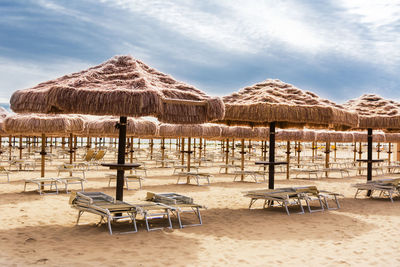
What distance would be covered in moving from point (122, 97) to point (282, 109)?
116 inches

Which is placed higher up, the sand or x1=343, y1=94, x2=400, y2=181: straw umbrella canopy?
x1=343, y1=94, x2=400, y2=181: straw umbrella canopy

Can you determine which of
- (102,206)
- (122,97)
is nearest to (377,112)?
(122,97)

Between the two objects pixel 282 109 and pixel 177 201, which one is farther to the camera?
pixel 282 109

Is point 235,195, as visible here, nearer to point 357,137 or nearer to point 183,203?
point 183,203

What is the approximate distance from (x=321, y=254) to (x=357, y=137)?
1367cm

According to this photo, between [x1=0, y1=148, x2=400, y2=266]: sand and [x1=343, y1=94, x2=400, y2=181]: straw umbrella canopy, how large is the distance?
6.57 feet

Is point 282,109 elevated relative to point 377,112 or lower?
lower

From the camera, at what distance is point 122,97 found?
4.95m

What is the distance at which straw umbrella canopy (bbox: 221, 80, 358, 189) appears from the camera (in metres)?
6.63

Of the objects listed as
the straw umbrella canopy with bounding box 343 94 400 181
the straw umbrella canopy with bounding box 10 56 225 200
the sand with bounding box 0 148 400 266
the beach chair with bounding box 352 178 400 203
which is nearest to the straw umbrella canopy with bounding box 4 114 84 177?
the sand with bounding box 0 148 400 266

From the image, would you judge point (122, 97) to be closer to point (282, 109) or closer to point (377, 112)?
point (282, 109)

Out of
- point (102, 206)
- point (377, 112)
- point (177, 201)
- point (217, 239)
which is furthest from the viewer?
point (377, 112)

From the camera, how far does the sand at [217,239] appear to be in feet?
13.2

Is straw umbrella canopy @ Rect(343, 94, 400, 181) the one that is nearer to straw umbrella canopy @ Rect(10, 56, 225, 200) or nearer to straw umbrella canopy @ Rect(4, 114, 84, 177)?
straw umbrella canopy @ Rect(10, 56, 225, 200)
